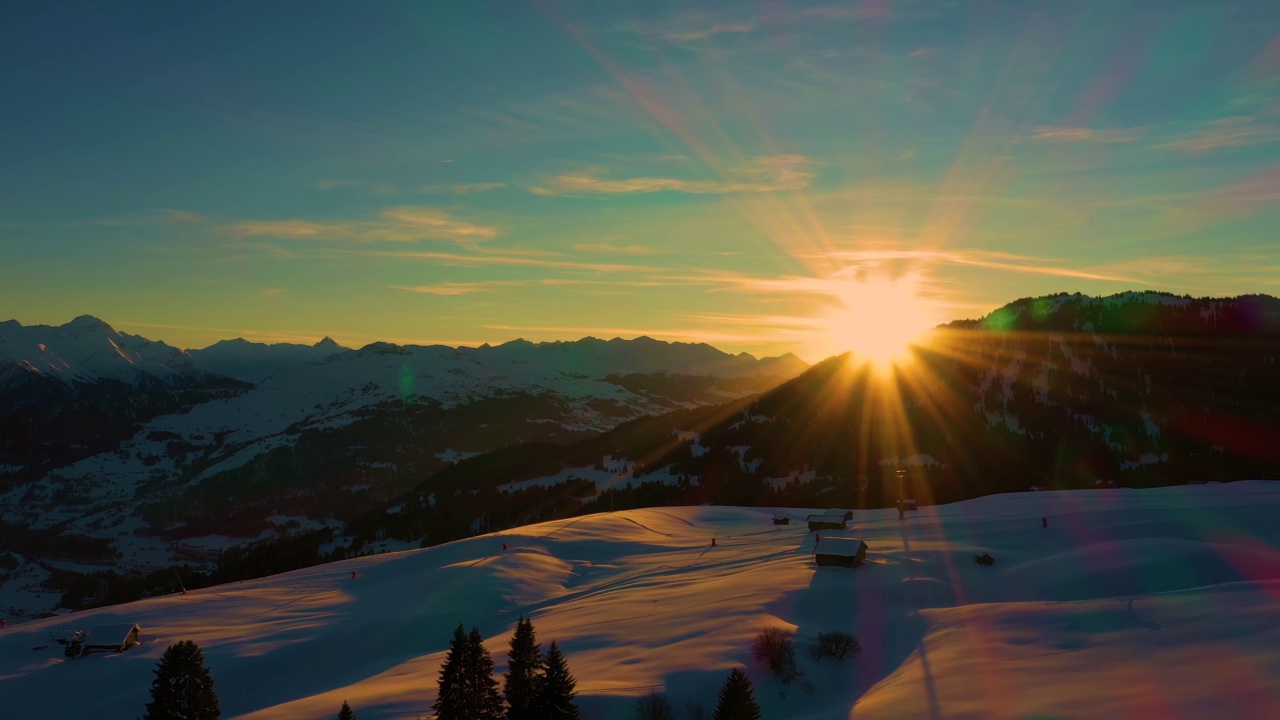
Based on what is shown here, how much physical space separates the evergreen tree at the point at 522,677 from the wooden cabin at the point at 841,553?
25.2 meters

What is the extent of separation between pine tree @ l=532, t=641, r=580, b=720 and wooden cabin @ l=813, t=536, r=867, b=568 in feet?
83.3

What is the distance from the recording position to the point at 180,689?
26.2m

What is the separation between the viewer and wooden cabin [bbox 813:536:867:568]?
47062 mm

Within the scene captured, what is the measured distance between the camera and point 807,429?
18600 centimetres

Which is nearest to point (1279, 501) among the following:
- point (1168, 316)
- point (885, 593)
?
point (885, 593)

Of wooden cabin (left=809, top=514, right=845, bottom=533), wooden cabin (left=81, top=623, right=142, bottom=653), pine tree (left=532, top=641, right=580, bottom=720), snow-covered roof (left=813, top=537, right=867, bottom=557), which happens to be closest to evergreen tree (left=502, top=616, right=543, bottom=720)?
pine tree (left=532, top=641, right=580, bottom=720)

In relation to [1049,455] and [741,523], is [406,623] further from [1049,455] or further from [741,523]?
[1049,455]

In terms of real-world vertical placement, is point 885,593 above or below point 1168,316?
below

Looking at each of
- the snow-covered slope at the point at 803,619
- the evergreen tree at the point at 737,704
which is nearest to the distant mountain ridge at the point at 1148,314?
the snow-covered slope at the point at 803,619

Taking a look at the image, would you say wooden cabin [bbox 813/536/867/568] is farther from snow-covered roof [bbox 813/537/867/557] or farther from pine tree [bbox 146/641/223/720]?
pine tree [bbox 146/641/223/720]

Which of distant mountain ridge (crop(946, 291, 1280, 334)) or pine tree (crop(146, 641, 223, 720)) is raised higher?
distant mountain ridge (crop(946, 291, 1280, 334))

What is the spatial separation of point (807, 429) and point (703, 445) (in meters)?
26.8

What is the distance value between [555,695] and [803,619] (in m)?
16.9

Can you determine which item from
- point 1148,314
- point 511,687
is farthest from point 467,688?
point 1148,314
